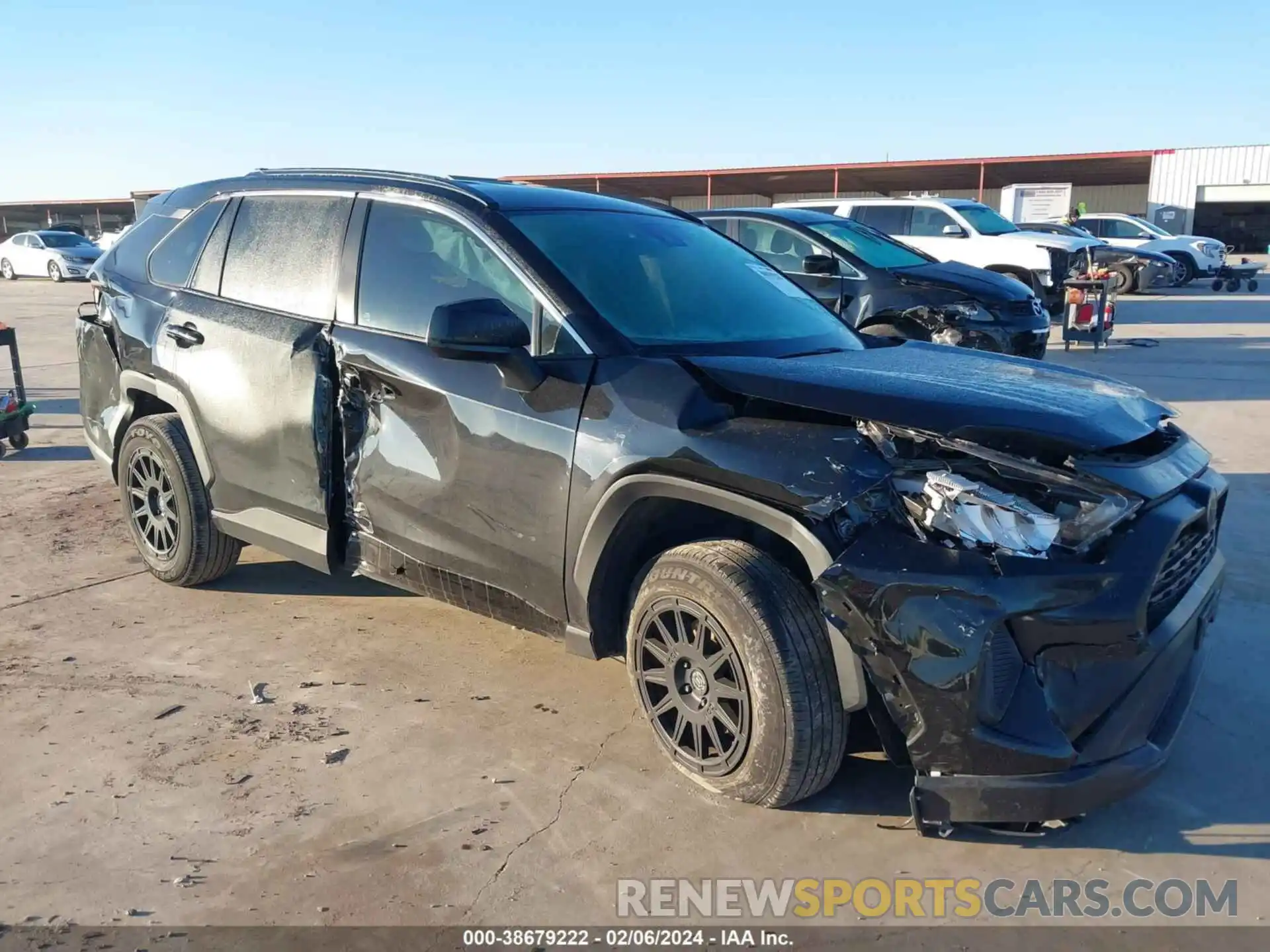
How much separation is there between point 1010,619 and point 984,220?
1561cm

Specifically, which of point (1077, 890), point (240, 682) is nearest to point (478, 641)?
point (240, 682)

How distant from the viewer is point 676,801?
312cm

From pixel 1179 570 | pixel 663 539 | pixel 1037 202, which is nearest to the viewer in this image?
pixel 1179 570

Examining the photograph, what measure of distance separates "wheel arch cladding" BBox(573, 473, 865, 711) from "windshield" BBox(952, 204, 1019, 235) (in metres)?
14.5

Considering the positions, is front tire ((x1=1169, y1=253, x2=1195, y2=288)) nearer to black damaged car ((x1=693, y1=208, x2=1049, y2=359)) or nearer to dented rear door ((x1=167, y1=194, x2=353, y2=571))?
black damaged car ((x1=693, y1=208, x2=1049, y2=359))

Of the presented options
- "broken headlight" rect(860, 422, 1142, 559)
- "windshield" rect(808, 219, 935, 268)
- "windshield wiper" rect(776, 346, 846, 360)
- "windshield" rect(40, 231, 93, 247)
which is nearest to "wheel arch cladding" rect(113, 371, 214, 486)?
"windshield wiper" rect(776, 346, 846, 360)

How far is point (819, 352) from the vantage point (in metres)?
3.81

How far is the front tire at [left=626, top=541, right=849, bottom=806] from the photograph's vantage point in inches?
110

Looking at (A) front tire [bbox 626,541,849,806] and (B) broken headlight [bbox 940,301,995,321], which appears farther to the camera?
(B) broken headlight [bbox 940,301,995,321]

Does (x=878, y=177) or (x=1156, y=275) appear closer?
(x=1156, y=275)

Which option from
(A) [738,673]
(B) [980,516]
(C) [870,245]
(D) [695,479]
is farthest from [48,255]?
(B) [980,516]

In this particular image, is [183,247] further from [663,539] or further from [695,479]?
[695,479]

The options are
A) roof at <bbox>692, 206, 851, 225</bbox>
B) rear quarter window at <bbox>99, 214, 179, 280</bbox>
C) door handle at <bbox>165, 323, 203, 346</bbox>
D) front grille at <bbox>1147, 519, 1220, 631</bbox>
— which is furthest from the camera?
roof at <bbox>692, 206, 851, 225</bbox>

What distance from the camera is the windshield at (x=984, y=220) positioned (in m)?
16.3
